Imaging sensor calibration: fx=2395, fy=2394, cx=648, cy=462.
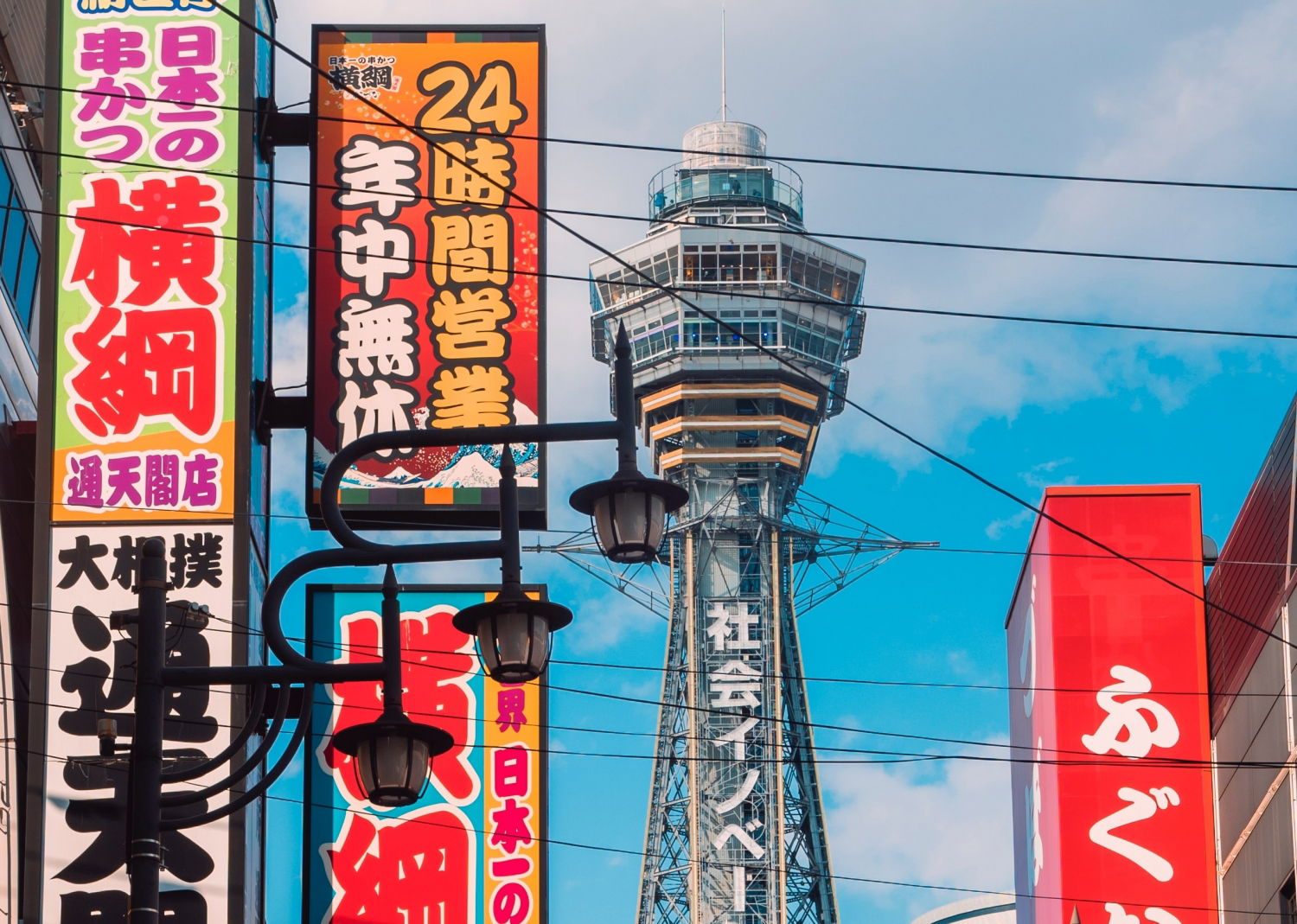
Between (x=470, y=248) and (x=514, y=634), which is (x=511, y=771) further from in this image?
(x=514, y=634)

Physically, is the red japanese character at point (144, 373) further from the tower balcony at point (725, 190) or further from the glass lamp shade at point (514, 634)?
the tower balcony at point (725, 190)

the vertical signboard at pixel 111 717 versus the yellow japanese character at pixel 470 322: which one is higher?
the yellow japanese character at pixel 470 322

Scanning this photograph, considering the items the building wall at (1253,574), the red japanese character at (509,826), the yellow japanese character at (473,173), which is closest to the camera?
the red japanese character at (509,826)

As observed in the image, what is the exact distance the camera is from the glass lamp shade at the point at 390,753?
14094 millimetres

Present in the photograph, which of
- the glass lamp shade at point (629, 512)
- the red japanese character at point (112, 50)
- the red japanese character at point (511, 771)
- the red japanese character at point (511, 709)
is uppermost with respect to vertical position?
the red japanese character at point (112, 50)

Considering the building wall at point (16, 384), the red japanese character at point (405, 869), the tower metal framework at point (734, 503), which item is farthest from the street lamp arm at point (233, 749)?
the tower metal framework at point (734, 503)

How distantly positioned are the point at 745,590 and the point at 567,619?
108308 mm

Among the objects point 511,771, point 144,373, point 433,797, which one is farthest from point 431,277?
point 433,797

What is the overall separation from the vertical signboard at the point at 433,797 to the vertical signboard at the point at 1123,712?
9.67 meters

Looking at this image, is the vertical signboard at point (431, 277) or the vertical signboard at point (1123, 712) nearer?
the vertical signboard at point (431, 277)

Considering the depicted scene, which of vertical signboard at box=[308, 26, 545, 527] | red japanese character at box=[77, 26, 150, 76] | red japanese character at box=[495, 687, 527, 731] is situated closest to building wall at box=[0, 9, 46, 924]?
red japanese character at box=[77, 26, 150, 76]

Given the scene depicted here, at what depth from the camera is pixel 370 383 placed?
1105 inches

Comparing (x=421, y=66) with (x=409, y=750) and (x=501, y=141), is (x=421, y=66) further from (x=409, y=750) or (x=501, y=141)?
(x=409, y=750)

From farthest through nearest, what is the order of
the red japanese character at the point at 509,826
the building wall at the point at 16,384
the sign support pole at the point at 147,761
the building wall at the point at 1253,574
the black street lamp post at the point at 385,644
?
1. the building wall at the point at 1253,574
2. the building wall at the point at 16,384
3. the red japanese character at the point at 509,826
4. the black street lamp post at the point at 385,644
5. the sign support pole at the point at 147,761
